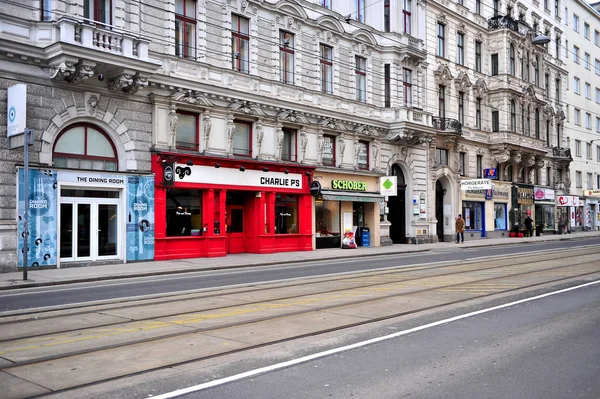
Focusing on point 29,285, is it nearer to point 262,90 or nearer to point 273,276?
point 273,276

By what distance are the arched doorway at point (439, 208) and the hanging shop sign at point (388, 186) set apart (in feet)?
24.8

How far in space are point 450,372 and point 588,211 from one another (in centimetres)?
5905

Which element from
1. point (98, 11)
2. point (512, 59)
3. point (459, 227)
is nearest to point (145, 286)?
point (98, 11)

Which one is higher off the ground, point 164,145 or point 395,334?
point 164,145

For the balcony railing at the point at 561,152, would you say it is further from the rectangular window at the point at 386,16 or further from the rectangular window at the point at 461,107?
the rectangular window at the point at 386,16

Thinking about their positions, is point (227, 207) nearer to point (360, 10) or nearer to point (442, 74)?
point (360, 10)

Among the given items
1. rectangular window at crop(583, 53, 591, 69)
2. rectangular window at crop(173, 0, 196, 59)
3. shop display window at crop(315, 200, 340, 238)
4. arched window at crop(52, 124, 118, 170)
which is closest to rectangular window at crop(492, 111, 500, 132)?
shop display window at crop(315, 200, 340, 238)

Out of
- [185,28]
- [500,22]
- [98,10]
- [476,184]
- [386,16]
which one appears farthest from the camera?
[500,22]

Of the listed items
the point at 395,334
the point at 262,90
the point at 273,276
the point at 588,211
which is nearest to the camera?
the point at 395,334

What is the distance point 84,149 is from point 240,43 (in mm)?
8661

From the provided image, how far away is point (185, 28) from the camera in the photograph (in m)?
23.1

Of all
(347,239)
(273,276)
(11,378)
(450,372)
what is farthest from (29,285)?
(347,239)

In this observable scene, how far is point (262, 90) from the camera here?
84.3ft

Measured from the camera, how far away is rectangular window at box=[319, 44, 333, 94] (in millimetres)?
29172
